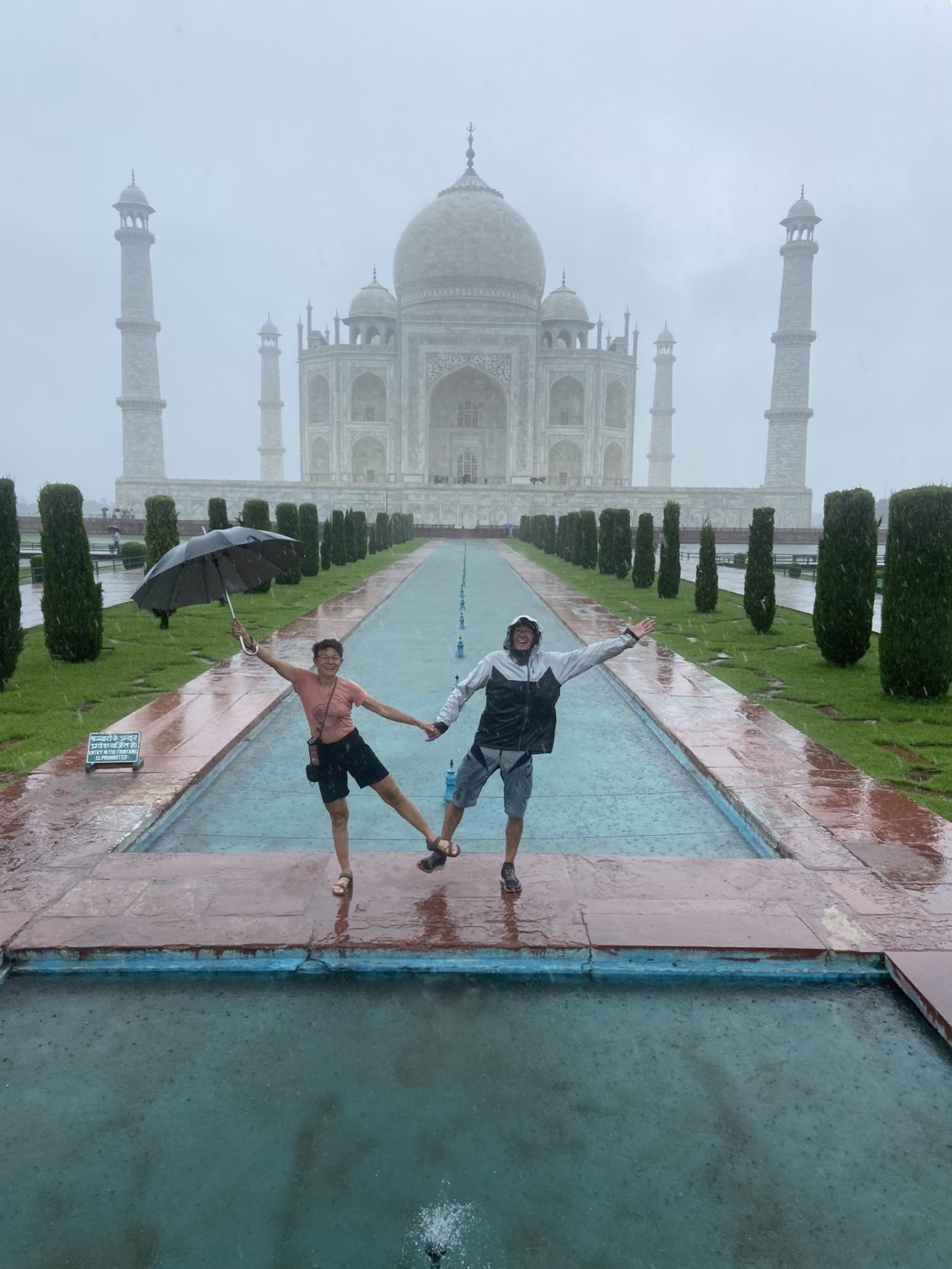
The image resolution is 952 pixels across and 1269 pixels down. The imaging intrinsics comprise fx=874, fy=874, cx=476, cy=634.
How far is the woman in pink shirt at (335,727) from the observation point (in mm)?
3125

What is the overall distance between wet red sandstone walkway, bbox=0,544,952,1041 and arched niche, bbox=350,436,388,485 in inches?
1749

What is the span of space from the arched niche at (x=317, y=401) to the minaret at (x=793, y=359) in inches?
919

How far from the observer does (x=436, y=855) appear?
3.40m

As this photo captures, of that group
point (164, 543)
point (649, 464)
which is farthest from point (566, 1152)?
point (649, 464)

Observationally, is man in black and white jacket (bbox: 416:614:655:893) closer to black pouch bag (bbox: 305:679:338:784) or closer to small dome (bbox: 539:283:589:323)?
black pouch bag (bbox: 305:679:338:784)

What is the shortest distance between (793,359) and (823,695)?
124 ft

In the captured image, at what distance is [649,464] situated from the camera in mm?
53625

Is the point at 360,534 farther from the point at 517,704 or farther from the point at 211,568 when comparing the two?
the point at 517,704

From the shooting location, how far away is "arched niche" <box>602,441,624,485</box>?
4859 cm

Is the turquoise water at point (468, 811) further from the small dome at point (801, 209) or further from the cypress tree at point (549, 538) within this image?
the small dome at point (801, 209)

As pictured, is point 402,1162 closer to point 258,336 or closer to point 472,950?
point 472,950

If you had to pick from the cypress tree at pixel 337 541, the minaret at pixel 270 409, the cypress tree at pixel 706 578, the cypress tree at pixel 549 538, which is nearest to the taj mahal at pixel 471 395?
the minaret at pixel 270 409

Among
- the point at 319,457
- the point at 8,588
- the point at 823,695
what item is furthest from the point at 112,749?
the point at 319,457

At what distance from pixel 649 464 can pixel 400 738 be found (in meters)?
50.4
